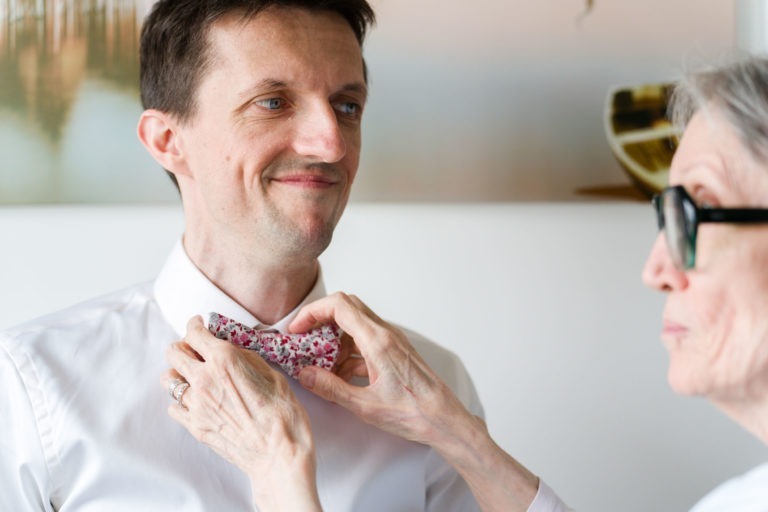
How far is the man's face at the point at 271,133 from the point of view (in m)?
1.34

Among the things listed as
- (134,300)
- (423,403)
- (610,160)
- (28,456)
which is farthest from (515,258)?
(28,456)

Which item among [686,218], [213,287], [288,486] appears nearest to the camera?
[686,218]

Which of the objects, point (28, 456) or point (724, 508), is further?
point (28, 456)

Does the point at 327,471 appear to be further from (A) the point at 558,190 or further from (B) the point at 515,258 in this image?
(A) the point at 558,190

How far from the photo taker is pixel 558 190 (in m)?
1.91

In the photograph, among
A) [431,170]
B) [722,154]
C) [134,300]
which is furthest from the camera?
[431,170]

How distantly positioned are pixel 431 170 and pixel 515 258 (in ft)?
0.88

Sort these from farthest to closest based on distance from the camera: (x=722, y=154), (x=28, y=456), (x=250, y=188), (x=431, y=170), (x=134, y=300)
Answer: (x=431, y=170), (x=134, y=300), (x=250, y=188), (x=28, y=456), (x=722, y=154)

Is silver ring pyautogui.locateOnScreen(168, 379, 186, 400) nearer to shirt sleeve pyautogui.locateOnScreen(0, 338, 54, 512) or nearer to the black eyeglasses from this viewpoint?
shirt sleeve pyautogui.locateOnScreen(0, 338, 54, 512)

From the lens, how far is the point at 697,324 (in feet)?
3.29

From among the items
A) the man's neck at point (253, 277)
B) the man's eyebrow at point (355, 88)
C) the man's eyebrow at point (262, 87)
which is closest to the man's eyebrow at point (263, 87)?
the man's eyebrow at point (262, 87)

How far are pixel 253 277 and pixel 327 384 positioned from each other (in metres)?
0.23

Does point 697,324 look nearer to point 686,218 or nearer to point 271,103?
point 686,218

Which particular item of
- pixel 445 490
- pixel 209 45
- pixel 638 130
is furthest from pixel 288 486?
pixel 638 130
